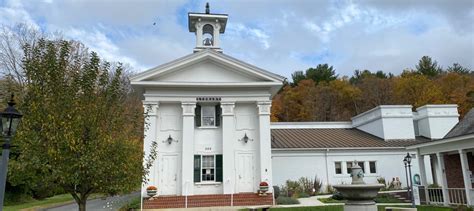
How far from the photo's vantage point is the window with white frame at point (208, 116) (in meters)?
23.1

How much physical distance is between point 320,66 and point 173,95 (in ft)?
137

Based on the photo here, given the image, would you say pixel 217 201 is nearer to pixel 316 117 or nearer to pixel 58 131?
pixel 58 131

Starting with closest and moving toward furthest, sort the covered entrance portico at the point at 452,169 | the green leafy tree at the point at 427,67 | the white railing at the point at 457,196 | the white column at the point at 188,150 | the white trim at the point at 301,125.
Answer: the covered entrance portico at the point at 452,169
the white railing at the point at 457,196
the white column at the point at 188,150
the white trim at the point at 301,125
the green leafy tree at the point at 427,67

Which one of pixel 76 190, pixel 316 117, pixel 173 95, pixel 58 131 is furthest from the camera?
pixel 316 117

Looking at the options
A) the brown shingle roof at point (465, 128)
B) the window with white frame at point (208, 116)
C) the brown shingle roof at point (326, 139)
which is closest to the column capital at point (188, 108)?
the window with white frame at point (208, 116)

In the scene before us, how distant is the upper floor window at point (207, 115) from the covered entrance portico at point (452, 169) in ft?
38.7

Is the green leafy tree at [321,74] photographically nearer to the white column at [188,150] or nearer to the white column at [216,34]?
the white column at [216,34]

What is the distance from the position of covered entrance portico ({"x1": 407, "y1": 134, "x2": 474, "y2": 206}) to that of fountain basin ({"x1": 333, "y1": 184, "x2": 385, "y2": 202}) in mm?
10414

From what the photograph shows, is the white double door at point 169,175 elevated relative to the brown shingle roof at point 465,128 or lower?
lower

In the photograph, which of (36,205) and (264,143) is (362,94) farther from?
(36,205)

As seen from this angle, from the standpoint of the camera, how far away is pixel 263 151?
869 inches

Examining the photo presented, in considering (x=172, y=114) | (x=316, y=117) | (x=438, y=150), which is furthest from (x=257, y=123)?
(x=316, y=117)

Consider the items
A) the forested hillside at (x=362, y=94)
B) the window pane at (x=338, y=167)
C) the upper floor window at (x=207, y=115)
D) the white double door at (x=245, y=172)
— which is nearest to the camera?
the white double door at (x=245, y=172)

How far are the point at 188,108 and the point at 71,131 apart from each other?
14.0 m
